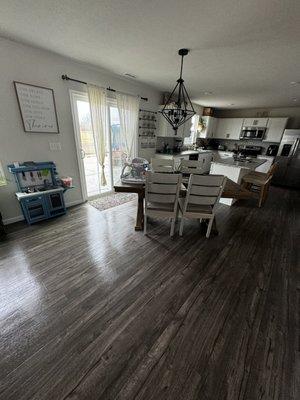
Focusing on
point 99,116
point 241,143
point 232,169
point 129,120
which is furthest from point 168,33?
point 241,143

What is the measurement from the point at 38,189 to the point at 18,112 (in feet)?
3.75

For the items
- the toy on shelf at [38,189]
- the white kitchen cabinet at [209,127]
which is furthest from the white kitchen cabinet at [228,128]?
the toy on shelf at [38,189]

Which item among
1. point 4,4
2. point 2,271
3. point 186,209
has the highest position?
point 4,4

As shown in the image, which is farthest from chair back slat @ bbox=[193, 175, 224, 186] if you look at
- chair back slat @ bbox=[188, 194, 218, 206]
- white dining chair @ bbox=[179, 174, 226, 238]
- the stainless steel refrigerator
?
the stainless steel refrigerator

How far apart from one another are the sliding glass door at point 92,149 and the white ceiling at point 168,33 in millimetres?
741

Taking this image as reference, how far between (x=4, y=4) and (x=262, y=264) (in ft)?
12.3

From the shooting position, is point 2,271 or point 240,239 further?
point 240,239

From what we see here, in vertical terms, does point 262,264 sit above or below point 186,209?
below

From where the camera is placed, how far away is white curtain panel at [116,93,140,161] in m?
3.73

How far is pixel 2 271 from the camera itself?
6.16 ft

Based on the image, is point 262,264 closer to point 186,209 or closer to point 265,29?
point 186,209

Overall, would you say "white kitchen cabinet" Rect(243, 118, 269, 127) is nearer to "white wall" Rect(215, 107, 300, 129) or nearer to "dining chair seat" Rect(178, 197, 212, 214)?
"white wall" Rect(215, 107, 300, 129)

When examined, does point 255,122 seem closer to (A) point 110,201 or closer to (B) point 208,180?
(B) point 208,180

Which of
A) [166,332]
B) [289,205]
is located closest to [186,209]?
[166,332]
